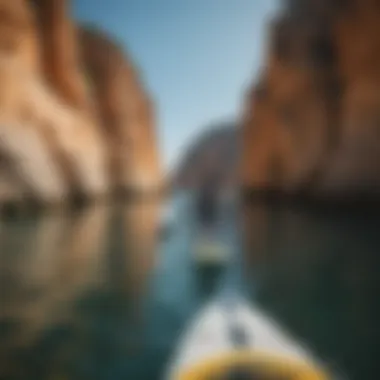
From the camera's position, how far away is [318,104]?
725 inches

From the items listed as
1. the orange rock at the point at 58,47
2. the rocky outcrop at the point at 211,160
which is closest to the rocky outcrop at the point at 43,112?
the orange rock at the point at 58,47

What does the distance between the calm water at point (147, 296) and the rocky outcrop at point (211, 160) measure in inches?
1817

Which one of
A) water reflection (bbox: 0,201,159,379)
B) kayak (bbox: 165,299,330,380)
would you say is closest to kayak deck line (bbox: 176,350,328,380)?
kayak (bbox: 165,299,330,380)

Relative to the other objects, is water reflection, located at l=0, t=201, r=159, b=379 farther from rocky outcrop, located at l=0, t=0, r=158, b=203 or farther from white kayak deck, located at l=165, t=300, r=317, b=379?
rocky outcrop, located at l=0, t=0, r=158, b=203

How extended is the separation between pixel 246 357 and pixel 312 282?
6.92 ft

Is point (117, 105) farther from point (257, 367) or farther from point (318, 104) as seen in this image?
point (257, 367)

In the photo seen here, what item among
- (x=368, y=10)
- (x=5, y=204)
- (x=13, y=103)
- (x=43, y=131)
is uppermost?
(x=368, y=10)

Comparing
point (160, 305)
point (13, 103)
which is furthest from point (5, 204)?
point (160, 305)

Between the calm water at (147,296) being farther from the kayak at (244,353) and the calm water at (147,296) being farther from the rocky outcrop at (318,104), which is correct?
the rocky outcrop at (318,104)

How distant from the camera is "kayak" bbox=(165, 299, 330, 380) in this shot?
2.33m

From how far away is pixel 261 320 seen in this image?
3189 mm

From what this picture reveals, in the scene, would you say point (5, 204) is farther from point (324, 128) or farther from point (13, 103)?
point (324, 128)

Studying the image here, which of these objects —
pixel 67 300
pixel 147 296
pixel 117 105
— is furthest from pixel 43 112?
pixel 117 105

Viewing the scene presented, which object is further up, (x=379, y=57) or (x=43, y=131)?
(x=379, y=57)
